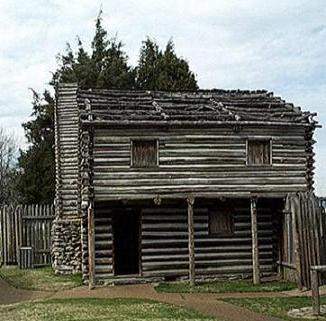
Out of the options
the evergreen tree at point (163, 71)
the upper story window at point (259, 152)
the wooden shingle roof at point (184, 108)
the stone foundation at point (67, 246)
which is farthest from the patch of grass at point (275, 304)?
the evergreen tree at point (163, 71)

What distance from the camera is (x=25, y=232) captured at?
33.2 m

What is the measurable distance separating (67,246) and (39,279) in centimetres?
309

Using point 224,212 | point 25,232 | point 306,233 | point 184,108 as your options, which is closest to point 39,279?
point 25,232

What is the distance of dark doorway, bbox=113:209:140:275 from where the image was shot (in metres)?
30.9

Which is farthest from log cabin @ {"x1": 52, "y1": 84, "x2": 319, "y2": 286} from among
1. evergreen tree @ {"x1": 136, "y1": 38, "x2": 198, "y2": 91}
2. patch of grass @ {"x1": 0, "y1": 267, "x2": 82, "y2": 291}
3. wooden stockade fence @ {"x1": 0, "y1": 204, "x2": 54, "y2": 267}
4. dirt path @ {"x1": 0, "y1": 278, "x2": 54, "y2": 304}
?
evergreen tree @ {"x1": 136, "y1": 38, "x2": 198, "y2": 91}

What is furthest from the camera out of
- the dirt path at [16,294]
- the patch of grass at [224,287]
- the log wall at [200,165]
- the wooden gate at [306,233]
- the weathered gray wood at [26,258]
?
the weathered gray wood at [26,258]

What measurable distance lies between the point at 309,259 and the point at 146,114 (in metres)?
8.27

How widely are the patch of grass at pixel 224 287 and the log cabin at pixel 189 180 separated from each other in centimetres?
59

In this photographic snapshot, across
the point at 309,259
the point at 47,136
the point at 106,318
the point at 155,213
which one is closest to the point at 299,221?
the point at 309,259

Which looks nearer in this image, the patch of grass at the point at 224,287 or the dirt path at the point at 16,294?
the dirt path at the point at 16,294

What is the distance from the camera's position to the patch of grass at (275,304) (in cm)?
1867

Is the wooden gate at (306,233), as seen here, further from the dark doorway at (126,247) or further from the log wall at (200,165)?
the dark doorway at (126,247)

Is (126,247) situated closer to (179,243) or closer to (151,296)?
(179,243)

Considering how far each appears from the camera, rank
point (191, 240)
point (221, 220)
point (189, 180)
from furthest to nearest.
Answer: point (221, 220) → point (189, 180) → point (191, 240)
